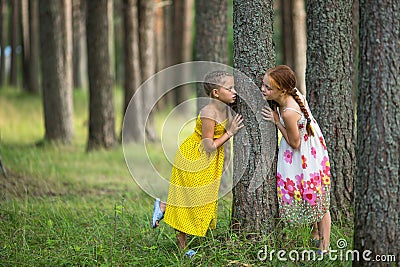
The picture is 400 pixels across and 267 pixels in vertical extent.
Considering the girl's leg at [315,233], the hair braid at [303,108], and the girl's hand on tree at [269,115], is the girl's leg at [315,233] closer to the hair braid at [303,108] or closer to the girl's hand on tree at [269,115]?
the hair braid at [303,108]

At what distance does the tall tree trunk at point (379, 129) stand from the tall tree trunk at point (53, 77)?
10581 millimetres

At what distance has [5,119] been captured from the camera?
62.8 ft

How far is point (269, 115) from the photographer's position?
571 cm

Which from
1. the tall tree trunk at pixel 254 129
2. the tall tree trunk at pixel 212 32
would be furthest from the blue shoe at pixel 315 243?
the tall tree trunk at pixel 212 32

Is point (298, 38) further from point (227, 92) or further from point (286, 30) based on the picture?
point (227, 92)

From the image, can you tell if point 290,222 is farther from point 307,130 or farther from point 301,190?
point 307,130

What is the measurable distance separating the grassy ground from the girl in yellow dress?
20 cm

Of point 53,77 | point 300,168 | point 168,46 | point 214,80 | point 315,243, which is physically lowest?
point 315,243

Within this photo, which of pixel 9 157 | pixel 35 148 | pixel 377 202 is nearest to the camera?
pixel 377 202

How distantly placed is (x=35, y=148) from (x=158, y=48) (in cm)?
1324

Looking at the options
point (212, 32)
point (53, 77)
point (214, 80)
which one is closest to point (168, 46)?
point (53, 77)

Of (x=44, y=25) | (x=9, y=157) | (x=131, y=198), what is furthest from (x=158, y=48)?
(x=131, y=198)

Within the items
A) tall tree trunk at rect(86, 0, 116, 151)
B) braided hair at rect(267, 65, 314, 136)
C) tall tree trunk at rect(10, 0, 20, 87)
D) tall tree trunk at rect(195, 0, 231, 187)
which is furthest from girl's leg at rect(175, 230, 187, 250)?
tall tree trunk at rect(10, 0, 20, 87)

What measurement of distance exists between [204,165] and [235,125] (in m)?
0.49
